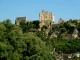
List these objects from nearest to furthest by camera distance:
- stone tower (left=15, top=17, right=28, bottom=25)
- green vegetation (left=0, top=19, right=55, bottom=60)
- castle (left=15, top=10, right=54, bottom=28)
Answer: green vegetation (left=0, top=19, right=55, bottom=60) → castle (left=15, top=10, right=54, bottom=28) → stone tower (left=15, top=17, right=28, bottom=25)

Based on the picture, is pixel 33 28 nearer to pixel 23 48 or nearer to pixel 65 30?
pixel 65 30

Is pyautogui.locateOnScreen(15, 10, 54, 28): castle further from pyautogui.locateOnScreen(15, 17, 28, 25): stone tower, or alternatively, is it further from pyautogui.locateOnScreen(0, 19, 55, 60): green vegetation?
pyautogui.locateOnScreen(0, 19, 55, 60): green vegetation

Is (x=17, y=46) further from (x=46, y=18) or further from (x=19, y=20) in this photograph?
(x=19, y=20)

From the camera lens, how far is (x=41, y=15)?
7825 centimetres

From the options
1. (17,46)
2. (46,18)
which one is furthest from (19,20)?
(17,46)

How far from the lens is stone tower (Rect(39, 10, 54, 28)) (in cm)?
7562

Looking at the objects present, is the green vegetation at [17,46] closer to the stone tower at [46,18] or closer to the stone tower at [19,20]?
the stone tower at [46,18]

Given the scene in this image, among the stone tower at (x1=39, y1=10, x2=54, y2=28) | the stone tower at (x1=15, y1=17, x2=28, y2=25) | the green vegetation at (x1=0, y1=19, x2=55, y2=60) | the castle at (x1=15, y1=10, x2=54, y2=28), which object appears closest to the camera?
the green vegetation at (x1=0, y1=19, x2=55, y2=60)

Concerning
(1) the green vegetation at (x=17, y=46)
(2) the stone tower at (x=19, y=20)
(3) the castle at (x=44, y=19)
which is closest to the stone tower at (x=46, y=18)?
(3) the castle at (x=44, y=19)

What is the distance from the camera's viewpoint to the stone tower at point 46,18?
75625mm

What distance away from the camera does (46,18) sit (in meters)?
77.9

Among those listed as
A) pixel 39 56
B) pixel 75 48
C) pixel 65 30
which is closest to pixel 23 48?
pixel 39 56

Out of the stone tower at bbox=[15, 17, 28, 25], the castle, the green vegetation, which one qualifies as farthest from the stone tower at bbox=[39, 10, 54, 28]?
the green vegetation

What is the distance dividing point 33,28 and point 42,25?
2165mm
